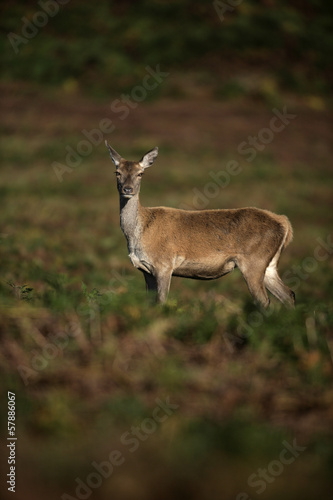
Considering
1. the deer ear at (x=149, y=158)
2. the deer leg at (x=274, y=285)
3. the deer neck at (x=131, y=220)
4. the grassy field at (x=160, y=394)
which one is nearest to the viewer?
the grassy field at (x=160, y=394)

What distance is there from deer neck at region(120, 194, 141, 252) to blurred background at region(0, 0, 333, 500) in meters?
0.85

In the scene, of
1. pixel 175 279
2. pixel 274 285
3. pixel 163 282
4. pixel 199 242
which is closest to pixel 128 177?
pixel 199 242

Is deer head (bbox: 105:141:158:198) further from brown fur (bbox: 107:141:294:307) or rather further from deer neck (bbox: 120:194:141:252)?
→ deer neck (bbox: 120:194:141:252)

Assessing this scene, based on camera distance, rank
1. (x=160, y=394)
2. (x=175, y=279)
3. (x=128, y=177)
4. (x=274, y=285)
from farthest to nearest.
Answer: (x=175, y=279) < (x=274, y=285) < (x=128, y=177) < (x=160, y=394)

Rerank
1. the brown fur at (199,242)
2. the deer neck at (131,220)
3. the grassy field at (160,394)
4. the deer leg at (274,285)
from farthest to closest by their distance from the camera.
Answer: the deer leg at (274,285) < the deer neck at (131,220) < the brown fur at (199,242) < the grassy field at (160,394)

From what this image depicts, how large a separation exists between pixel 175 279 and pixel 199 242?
4260 mm

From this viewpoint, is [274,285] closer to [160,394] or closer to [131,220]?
[131,220]

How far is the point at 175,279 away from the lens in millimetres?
13391

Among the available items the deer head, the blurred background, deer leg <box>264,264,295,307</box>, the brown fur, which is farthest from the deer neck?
deer leg <box>264,264,295,307</box>

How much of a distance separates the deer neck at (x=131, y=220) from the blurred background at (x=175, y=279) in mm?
854

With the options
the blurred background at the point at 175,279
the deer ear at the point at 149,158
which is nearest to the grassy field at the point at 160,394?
the blurred background at the point at 175,279

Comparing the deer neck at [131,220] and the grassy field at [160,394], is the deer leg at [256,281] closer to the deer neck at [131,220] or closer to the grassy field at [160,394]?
the deer neck at [131,220]

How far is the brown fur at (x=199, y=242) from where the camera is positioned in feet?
29.8

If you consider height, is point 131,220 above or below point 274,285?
above
